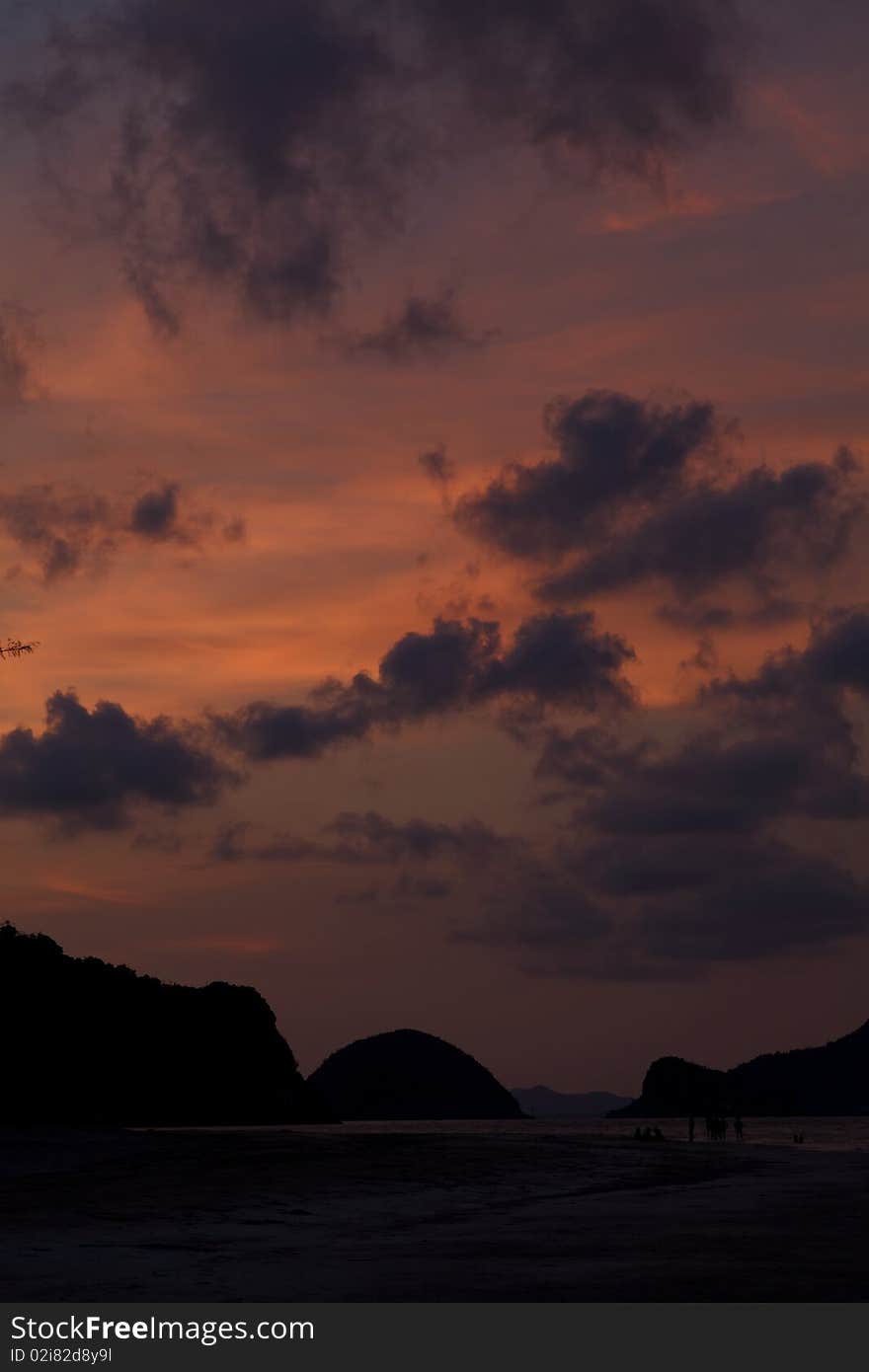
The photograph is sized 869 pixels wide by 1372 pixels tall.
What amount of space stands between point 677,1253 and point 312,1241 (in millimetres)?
9616

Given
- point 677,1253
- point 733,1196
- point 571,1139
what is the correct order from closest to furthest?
point 677,1253, point 733,1196, point 571,1139

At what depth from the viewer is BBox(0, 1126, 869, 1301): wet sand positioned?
3075 cm

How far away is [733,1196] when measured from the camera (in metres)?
54.5

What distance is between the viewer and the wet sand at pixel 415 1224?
101 ft

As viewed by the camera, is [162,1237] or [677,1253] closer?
[677,1253]

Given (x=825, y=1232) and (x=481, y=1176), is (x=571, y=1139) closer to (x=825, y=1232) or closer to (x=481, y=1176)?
(x=481, y=1176)

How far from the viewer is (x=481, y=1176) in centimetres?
6316

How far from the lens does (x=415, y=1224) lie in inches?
1751
